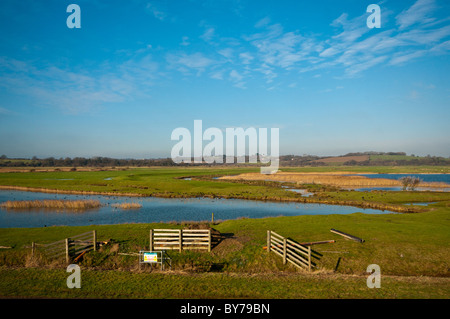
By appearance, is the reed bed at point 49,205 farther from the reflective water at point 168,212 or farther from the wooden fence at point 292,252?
the wooden fence at point 292,252

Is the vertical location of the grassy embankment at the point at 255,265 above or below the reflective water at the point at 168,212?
above

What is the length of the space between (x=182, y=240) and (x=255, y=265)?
679 centimetres

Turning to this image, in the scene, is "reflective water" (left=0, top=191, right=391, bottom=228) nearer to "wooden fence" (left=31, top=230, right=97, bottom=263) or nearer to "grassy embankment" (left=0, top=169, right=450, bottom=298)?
"grassy embankment" (left=0, top=169, right=450, bottom=298)

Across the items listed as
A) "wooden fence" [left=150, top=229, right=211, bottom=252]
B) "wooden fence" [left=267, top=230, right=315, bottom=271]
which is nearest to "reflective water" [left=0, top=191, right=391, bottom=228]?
"wooden fence" [left=150, top=229, right=211, bottom=252]

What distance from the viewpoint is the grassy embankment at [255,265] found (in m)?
16.8

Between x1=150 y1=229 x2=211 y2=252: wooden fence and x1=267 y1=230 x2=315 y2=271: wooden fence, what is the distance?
5.66m

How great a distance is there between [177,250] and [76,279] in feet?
27.5

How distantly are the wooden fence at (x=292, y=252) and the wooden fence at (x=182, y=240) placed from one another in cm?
566

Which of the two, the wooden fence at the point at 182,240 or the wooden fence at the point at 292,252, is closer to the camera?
the wooden fence at the point at 292,252

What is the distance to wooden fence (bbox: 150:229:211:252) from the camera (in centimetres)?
2470

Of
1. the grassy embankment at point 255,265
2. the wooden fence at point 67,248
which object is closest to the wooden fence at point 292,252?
the grassy embankment at point 255,265

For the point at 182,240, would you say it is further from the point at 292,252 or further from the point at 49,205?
the point at 49,205
